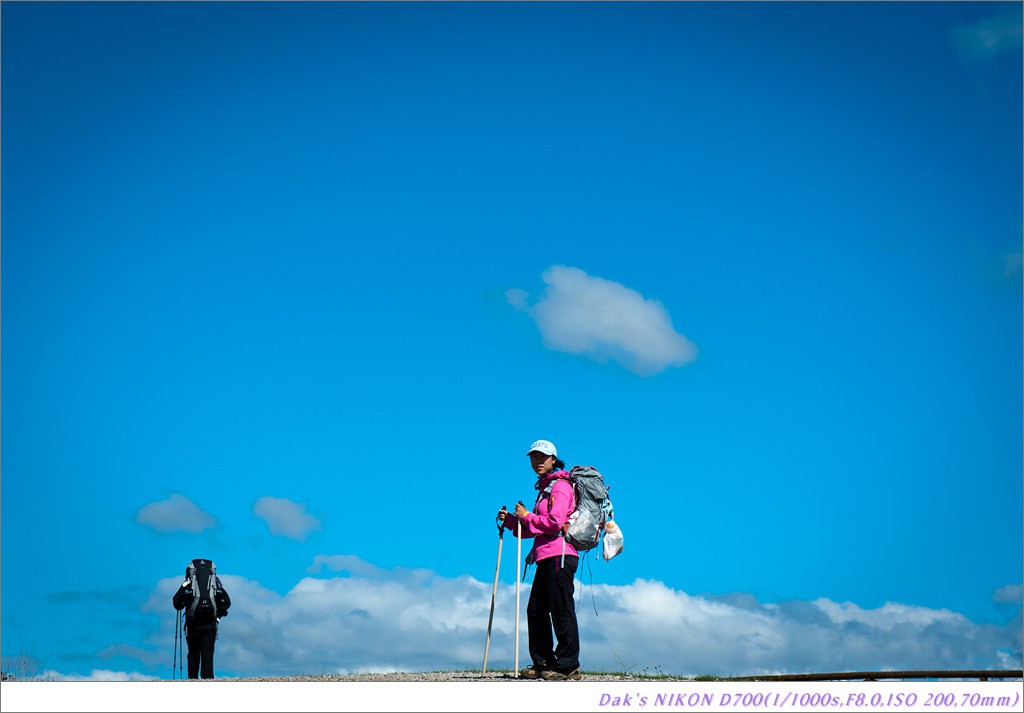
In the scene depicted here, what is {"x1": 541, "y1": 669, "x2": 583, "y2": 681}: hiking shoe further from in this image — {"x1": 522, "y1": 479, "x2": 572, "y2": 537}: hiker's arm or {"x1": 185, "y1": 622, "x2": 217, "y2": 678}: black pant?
{"x1": 185, "y1": 622, "x2": 217, "y2": 678}: black pant

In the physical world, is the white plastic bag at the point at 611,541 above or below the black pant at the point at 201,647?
above

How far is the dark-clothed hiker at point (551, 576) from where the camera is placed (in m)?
13.9

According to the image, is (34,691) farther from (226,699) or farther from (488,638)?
(488,638)

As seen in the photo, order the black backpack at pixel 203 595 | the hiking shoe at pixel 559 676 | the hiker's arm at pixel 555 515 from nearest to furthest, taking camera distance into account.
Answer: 1. the hiking shoe at pixel 559 676
2. the hiker's arm at pixel 555 515
3. the black backpack at pixel 203 595

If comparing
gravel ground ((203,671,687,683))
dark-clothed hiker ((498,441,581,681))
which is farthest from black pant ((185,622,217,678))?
dark-clothed hiker ((498,441,581,681))

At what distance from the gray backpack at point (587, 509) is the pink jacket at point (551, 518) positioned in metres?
0.11

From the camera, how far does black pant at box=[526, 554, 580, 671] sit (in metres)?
13.9

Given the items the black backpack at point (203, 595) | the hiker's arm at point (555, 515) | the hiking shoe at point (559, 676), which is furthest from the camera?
the black backpack at point (203, 595)

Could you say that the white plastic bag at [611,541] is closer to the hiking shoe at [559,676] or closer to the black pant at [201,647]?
the hiking shoe at [559,676]

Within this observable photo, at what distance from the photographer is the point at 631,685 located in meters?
12.1

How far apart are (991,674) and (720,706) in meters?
2.83

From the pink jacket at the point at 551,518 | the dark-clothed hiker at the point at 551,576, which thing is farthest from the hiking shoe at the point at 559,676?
the pink jacket at the point at 551,518

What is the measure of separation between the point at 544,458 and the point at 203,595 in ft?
18.7

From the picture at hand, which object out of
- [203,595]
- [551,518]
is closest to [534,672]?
[551,518]
